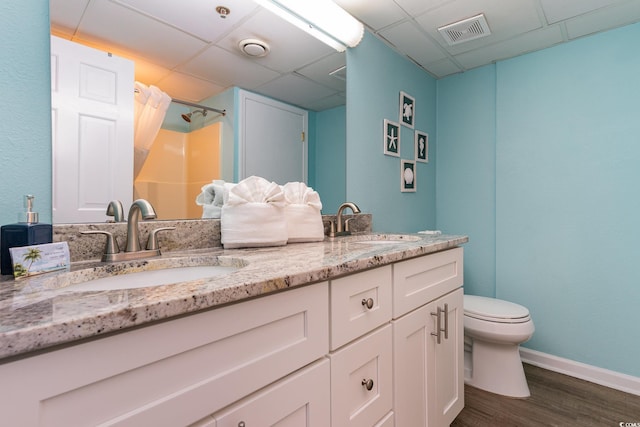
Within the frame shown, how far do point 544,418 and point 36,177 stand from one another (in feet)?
7.33

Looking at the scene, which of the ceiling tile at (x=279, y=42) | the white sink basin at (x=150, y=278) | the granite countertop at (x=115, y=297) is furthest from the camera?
the ceiling tile at (x=279, y=42)

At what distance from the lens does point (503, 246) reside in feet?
7.20

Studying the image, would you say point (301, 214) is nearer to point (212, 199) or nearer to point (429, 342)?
point (212, 199)

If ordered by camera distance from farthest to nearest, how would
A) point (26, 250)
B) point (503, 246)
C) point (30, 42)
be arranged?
point (503, 246) → point (30, 42) → point (26, 250)

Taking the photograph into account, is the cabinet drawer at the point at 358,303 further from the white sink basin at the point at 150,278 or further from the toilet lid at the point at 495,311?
the toilet lid at the point at 495,311

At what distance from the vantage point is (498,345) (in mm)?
1707

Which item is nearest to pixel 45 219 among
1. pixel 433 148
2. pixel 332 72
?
pixel 332 72

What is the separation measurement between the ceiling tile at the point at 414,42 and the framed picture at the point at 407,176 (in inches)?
29.1

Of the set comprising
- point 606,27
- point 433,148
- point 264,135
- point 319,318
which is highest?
point 606,27

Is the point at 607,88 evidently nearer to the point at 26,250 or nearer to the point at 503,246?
the point at 503,246

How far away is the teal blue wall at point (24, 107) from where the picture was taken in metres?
0.71

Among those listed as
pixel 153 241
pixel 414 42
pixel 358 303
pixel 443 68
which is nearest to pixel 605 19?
pixel 443 68

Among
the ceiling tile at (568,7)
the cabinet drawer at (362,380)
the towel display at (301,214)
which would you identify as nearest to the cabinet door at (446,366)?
the cabinet drawer at (362,380)

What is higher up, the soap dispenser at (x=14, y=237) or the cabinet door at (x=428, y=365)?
the soap dispenser at (x=14, y=237)
